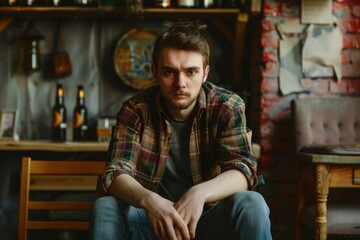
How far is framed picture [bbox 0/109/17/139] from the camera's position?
3.23m

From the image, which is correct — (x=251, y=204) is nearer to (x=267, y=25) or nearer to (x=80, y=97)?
(x=267, y=25)

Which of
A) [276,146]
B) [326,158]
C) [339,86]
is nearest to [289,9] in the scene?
[339,86]

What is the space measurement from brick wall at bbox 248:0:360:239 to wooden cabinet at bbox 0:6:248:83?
25cm

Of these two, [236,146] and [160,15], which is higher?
[160,15]

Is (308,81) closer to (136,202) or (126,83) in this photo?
(126,83)

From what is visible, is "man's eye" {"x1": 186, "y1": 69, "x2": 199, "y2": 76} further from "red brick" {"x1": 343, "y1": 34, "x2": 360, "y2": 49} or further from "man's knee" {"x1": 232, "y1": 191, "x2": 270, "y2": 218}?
"red brick" {"x1": 343, "y1": 34, "x2": 360, "y2": 49}

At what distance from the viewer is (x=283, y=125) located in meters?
3.00

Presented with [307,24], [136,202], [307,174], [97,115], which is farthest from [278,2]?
[136,202]

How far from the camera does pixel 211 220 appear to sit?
169 cm

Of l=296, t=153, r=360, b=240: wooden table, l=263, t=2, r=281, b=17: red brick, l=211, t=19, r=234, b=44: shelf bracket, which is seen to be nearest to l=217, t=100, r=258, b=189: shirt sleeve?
l=296, t=153, r=360, b=240: wooden table

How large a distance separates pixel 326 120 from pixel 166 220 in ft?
5.21

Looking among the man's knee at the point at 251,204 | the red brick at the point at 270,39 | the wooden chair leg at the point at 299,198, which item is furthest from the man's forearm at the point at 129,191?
the red brick at the point at 270,39

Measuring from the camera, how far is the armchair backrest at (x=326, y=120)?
280 cm

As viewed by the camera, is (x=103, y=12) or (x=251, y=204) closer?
(x=251, y=204)
